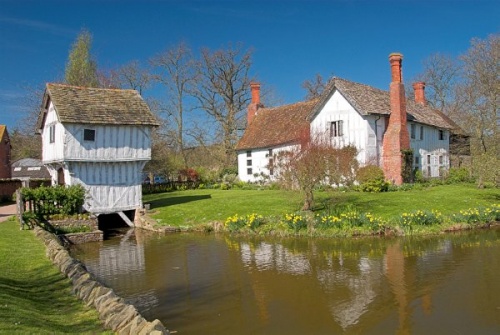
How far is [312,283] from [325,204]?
37.2ft

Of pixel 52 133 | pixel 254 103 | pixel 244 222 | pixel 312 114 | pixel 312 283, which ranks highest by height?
pixel 254 103

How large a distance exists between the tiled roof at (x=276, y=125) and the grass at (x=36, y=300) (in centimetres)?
2513

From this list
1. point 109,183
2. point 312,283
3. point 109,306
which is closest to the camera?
point 109,306

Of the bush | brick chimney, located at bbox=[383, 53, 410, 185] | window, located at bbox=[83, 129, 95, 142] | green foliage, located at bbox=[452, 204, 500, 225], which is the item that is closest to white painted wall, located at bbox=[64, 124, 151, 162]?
window, located at bbox=[83, 129, 95, 142]

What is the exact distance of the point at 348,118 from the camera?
105 ft

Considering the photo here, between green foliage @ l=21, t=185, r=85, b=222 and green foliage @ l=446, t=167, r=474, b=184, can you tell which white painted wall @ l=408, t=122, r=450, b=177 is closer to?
green foliage @ l=446, t=167, r=474, b=184

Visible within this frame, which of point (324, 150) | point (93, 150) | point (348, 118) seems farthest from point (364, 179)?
point (93, 150)

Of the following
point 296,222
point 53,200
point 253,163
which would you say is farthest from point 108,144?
point 253,163

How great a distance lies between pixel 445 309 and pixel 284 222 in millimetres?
10382

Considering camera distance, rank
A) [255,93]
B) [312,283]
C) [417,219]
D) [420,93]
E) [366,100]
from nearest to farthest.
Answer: [312,283] → [417,219] → [366,100] → [420,93] → [255,93]

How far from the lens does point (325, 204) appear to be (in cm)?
2266

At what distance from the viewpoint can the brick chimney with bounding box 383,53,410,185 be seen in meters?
30.5

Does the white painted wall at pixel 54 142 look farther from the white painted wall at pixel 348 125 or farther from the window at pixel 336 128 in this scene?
the window at pixel 336 128

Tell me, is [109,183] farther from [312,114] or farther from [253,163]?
[253,163]
